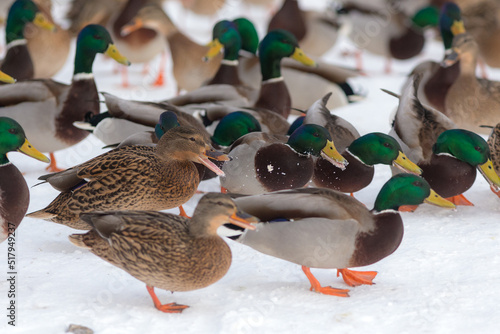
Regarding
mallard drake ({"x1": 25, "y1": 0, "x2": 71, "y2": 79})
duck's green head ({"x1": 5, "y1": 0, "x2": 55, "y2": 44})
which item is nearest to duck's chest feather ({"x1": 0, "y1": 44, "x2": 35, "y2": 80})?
duck's green head ({"x1": 5, "y1": 0, "x2": 55, "y2": 44})

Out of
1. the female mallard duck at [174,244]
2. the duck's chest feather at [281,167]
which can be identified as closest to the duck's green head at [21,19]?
the duck's chest feather at [281,167]

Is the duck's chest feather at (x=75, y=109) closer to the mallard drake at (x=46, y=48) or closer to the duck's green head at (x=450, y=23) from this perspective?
the mallard drake at (x=46, y=48)

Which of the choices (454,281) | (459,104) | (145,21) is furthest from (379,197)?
(145,21)

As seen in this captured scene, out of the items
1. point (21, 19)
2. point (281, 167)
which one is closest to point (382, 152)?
point (281, 167)

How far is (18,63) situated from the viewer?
6430mm

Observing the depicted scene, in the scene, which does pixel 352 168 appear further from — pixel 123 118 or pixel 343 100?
pixel 343 100

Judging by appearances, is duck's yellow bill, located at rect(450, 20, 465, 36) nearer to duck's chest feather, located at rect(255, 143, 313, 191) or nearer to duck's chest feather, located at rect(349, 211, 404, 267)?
duck's chest feather, located at rect(255, 143, 313, 191)

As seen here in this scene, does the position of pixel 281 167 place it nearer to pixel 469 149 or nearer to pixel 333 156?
pixel 333 156

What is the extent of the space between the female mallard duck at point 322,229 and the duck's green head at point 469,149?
1.07 m

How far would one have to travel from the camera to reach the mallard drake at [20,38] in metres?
6.43

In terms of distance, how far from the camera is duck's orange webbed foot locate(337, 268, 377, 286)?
3.70 metres

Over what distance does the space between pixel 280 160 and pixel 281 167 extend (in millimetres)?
40

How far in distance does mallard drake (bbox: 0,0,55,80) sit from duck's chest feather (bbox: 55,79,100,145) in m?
1.16

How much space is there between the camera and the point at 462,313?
338cm
